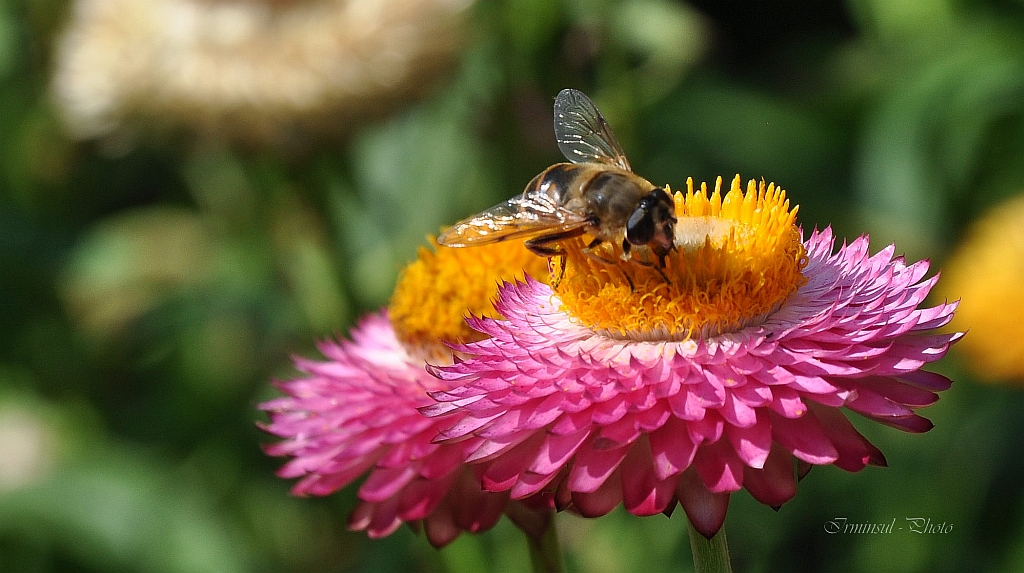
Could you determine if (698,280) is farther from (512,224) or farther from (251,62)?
(251,62)

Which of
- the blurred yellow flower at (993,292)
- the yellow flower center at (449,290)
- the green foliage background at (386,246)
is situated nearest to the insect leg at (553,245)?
the yellow flower center at (449,290)

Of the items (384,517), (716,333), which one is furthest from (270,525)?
(716,333)

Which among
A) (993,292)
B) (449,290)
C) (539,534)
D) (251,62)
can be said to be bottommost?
(993,292)

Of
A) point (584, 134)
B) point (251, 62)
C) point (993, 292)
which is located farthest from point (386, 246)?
point (584, 134)

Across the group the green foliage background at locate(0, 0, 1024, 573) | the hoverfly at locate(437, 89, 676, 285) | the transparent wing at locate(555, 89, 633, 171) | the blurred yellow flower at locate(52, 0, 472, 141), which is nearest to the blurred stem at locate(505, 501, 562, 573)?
the hoverfly at locate(437, 89, 676, 285)

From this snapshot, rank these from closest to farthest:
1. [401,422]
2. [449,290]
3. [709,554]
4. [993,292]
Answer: [709,554] → [401,422] → [449,290] → [993,292]

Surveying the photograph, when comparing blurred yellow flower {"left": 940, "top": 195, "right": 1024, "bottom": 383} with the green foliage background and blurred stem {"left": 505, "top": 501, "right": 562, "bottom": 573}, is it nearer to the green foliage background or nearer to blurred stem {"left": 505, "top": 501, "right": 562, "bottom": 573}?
the green foliage background

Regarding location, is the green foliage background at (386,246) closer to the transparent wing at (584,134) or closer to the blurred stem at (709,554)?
the transparent wing at (584,134)
